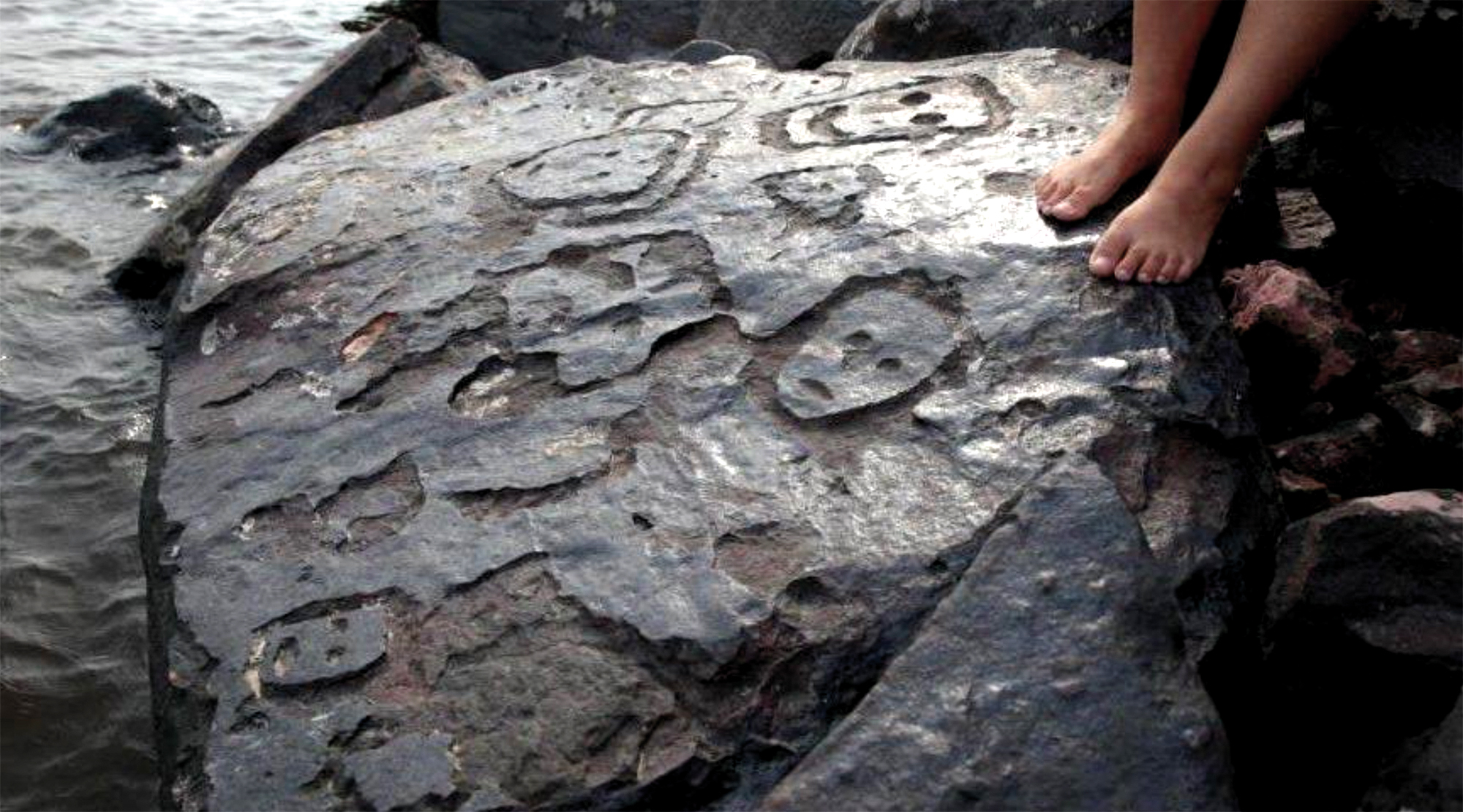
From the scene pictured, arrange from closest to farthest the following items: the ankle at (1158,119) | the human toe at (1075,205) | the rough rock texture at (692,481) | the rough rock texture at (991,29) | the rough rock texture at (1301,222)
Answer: the rough rock texture at (692,481) → the human toe at (1075,205) → the ankle at (1158,119) → the rough rock texture at (1301,222) → the rough rock texture at (991,29)

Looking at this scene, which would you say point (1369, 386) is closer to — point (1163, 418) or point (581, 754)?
point (1163, 418)

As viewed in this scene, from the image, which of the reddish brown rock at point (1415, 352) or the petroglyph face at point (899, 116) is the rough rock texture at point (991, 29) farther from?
the reddish brown rock at point (1415, 352)

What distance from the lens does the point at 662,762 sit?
1.61m

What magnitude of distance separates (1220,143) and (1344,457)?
54cm

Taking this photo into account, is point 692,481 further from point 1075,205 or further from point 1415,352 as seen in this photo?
point 1415,352

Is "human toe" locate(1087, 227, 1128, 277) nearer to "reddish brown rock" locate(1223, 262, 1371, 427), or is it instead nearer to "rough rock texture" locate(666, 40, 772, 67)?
"reddish brown rock" locate(1223, 262, 1371, 427)

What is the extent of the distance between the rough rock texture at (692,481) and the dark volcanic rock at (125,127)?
2665 millimetres

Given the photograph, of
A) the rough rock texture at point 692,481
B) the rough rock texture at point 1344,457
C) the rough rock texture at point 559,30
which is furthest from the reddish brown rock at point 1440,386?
the rough rock texture at point 559,30

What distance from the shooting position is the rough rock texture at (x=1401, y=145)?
2311 millimetres

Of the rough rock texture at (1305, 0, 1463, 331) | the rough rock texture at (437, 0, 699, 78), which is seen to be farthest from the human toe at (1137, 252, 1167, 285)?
the rough rock texture at (437, 0, 699, 78)

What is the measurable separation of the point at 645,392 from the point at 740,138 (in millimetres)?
915

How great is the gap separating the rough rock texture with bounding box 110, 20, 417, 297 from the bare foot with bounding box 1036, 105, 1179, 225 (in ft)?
7.98

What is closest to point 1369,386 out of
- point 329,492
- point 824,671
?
point 824,671

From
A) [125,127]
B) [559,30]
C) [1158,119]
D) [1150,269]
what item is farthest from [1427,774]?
[125,127]
